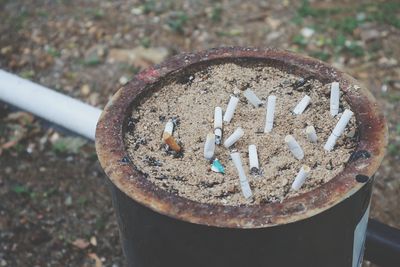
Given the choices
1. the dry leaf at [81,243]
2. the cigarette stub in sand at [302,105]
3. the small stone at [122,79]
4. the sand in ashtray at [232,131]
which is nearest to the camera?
the sand in ashtray at [232,131]

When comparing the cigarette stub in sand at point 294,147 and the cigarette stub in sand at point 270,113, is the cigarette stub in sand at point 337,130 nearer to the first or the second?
the cigarette stub in sand at point 294,147

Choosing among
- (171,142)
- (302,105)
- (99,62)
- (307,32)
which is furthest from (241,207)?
(307,32)

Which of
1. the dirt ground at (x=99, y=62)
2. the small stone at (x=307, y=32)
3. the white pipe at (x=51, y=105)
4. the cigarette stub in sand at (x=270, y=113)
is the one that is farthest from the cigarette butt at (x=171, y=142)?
the small stone at (x=307, y=32)

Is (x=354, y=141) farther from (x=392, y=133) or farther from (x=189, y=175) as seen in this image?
(x=392, y=133)

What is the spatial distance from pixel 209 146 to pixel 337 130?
349mm

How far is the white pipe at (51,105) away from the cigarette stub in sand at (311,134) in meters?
1.03

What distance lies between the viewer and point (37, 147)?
3289 millimetres

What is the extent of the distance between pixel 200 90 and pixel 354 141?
0.52 m

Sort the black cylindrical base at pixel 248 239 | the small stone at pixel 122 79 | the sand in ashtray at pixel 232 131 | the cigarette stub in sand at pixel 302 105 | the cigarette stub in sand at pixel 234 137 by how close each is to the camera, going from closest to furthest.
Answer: the black cylindrical base at pixel 248 239 → the sand in ashtray at pixel 232 131 → the cigarette stub in sand at pixel 234 137 → the cigarette stub in sand at pixel 302 105 → the small stone at pixel 122 79

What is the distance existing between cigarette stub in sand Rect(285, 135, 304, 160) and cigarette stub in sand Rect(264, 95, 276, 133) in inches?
5.1

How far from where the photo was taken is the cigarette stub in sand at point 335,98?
5.19 ft

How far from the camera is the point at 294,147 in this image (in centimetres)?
147

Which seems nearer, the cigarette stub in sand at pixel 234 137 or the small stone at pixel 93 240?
the cigarette stub in sand at pixel 234 137

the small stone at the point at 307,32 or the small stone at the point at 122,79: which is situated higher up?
the small stone at the point at 307,32
